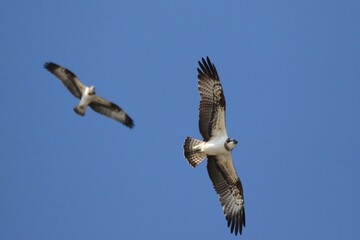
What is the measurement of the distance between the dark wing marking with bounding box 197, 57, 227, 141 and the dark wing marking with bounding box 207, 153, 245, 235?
0.83 metres

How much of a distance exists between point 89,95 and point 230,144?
→ 3.27 meters

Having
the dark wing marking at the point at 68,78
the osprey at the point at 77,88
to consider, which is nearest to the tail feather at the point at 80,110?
the osprey at the point at 77,88

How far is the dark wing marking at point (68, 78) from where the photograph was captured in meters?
18.4

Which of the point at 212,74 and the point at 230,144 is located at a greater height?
the point at 212,74

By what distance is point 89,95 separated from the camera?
60.3 feet

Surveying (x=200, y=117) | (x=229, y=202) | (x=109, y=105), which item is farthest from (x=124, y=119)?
(x=229, y=202)

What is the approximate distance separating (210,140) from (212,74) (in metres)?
1.47

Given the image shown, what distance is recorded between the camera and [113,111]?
62.6 ft

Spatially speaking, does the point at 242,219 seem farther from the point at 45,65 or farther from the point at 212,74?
the point at 45,65

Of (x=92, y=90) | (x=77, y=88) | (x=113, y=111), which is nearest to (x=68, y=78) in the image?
(x=77, y=88)

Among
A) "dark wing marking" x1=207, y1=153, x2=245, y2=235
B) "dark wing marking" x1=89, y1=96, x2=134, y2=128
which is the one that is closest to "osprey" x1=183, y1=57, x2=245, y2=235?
"dark wing marking" x1=207, y1=153, x2=245, y2=235

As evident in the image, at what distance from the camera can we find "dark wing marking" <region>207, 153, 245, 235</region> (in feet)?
63.3

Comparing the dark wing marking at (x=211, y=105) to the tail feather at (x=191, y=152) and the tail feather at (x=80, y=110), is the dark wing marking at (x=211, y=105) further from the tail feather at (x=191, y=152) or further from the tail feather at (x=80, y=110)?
the tail feather at (x=80, y=110)

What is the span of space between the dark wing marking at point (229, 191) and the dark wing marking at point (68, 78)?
3.37m
